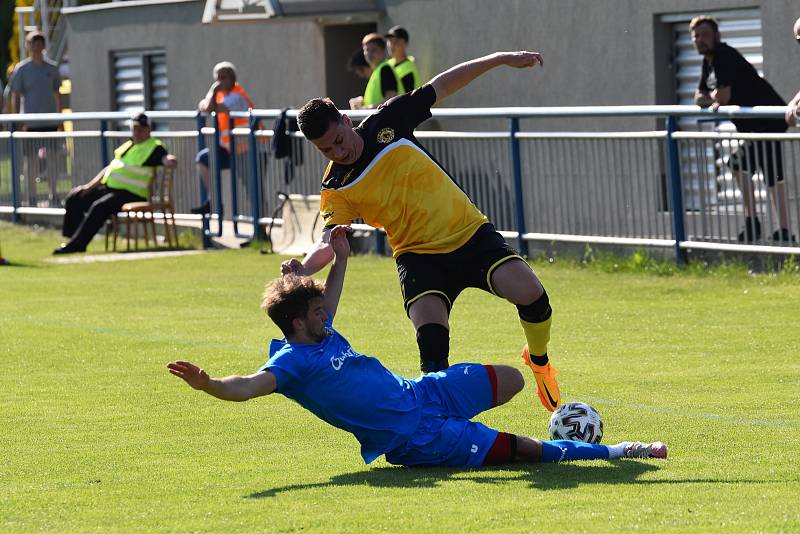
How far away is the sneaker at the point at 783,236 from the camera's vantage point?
14250mm

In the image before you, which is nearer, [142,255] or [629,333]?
Answer: [629,333]

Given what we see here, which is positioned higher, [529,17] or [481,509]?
[529,17]

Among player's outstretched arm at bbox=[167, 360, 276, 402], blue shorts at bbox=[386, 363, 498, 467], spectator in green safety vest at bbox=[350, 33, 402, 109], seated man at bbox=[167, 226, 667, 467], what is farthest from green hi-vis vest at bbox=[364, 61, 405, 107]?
player's outstretched arm at bbox=[167, 360, 276, 402]

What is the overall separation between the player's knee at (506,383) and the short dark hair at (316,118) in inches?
55.3

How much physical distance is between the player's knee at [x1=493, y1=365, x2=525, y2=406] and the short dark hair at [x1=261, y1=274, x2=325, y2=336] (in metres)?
0.95

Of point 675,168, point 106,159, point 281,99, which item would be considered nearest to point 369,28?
point 281,99

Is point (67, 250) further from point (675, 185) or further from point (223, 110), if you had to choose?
point (675, 185)

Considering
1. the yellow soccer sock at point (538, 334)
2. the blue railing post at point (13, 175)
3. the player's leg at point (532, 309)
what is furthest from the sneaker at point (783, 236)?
the blue railing post at point (13, 175)

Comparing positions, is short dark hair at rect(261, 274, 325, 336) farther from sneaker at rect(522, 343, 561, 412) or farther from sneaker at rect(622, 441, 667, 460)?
sneaker at rect(522, 343, 561, 412)

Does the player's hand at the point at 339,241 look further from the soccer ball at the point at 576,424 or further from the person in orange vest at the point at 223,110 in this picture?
the person in orange vest at the point at 223,110

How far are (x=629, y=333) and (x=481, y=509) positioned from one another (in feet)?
19.2

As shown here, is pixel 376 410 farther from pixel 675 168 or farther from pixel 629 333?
pixel 675 168

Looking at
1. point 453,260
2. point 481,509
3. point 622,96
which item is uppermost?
point 622,96

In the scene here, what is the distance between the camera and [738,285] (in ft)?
47.0
